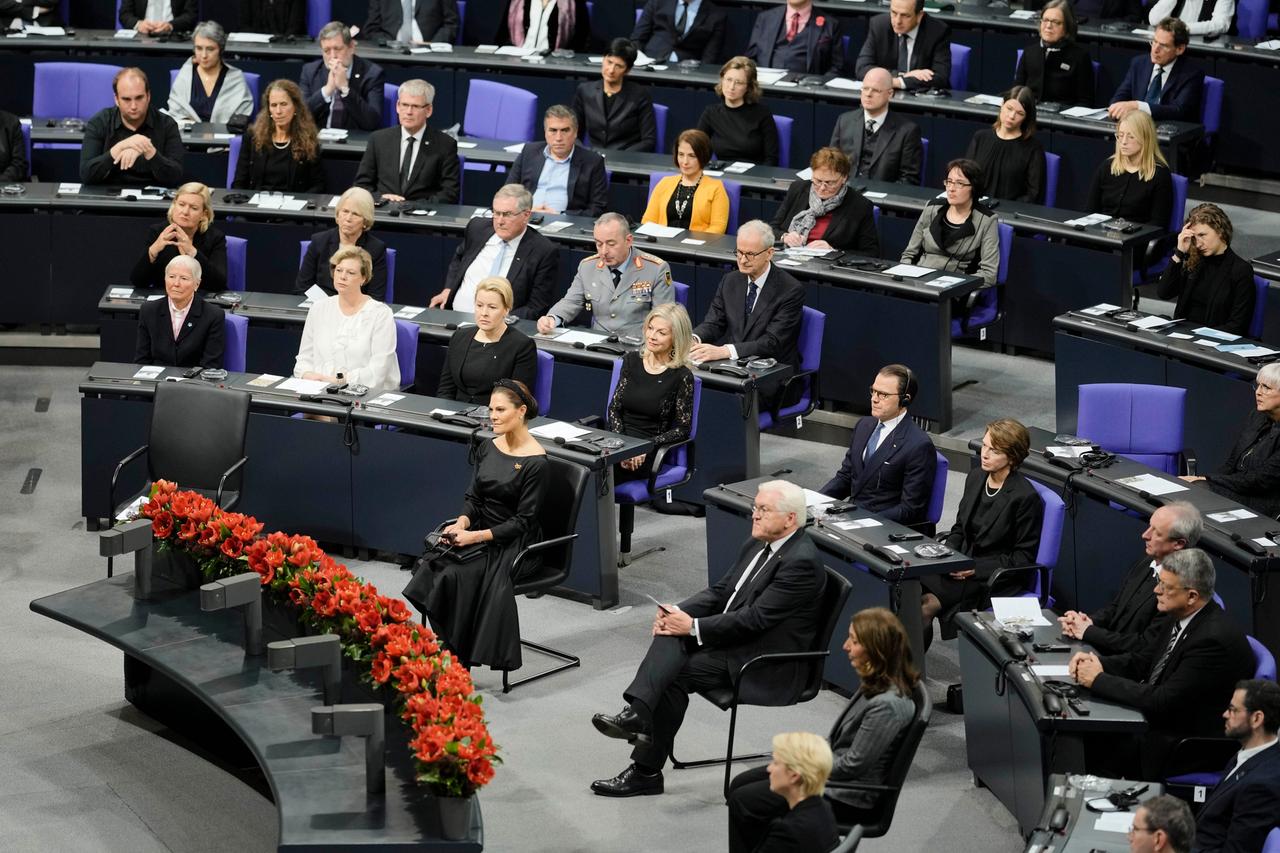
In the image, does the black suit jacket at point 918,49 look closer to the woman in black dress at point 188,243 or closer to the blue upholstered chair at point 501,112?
the blue upholstered chair at point 501,112

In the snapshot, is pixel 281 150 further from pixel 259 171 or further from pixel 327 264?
pixel 327 264

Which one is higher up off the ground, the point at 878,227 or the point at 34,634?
the point at 878,227

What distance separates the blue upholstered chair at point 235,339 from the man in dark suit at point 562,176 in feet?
8.06

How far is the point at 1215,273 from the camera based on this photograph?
31.0ft

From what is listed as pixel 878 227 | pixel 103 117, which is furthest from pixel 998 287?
pixel 103 117

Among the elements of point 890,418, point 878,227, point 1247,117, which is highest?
point 1247,117

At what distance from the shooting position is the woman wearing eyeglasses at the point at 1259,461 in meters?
7.97

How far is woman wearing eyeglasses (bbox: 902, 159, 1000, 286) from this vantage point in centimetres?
1011

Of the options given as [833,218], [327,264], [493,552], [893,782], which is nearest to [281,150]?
[327,264]

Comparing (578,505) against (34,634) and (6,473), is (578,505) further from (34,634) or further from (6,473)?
(6,473)

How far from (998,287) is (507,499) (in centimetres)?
394

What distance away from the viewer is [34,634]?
26.1ft

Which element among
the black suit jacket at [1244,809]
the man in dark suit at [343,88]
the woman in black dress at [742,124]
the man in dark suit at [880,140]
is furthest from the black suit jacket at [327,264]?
the black suit jacket at [1244,809]

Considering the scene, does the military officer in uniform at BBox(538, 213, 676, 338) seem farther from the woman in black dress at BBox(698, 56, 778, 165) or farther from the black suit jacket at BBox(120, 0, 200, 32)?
the black suit jacket at BBox(120, 0, 200, 32)
